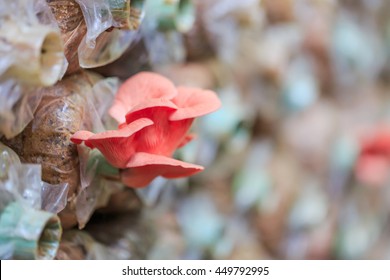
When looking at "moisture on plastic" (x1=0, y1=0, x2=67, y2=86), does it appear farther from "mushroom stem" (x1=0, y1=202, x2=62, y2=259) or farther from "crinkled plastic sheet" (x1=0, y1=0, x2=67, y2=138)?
"mushroom stem" (x1=0, y1=202, x2=62, y2=259)

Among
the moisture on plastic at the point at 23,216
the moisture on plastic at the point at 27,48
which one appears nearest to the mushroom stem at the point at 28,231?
the moisture on plastic at the point at 23,216

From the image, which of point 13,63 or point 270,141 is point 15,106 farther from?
point 270,141

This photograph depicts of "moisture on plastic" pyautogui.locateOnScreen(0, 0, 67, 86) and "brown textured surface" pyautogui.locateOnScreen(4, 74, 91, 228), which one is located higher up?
"moisture on plastic" pyautogui.locateOnScreen(0, 0, 67, 86)

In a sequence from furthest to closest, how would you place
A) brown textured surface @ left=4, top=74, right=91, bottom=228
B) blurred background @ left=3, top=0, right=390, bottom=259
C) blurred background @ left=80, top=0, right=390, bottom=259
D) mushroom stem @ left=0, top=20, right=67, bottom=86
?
blurred background @ left=80, top=0, right=390, bottom=259 → blurred background @ left=3, top=0, right=390, bottom=259 → brown textured surface @ left=4, top=74, right=91, bottom=228 → mushroom stem @ left=0, top=20, right=67, bottom=86

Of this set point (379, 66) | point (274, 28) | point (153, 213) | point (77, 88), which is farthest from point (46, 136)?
point (379, 66)

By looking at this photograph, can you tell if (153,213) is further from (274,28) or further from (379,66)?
(379,66)

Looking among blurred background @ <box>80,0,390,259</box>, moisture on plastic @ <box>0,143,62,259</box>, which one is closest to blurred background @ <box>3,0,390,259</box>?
blurred background @ <box>80,0,390,259</box>

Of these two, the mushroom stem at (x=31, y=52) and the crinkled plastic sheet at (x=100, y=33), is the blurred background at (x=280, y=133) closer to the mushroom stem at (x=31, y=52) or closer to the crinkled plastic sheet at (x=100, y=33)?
the crinkled plastic sheet at (x=100, y=33)
